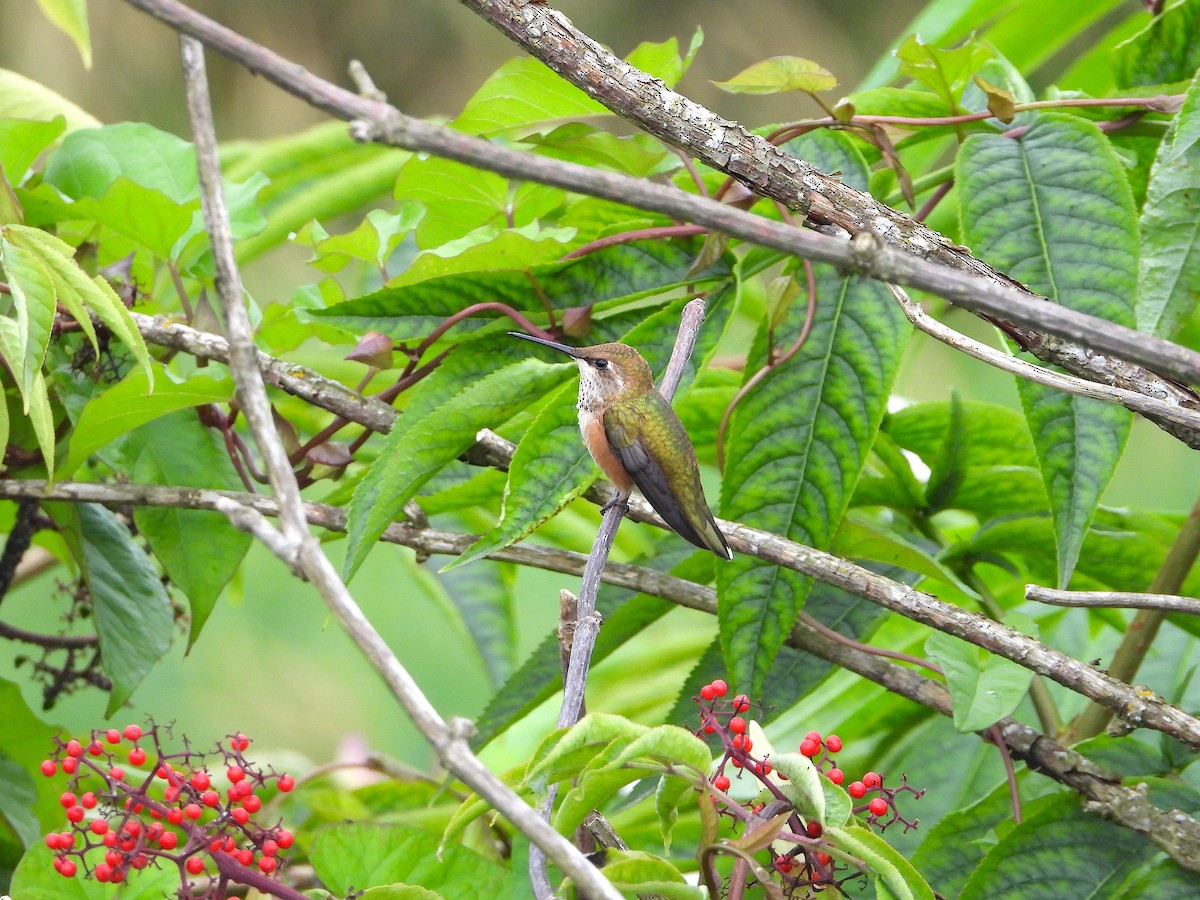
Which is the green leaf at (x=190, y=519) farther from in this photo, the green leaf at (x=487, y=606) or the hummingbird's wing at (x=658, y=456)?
the green leaf at (x=487, y=606)

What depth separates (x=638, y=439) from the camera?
49.1 inches

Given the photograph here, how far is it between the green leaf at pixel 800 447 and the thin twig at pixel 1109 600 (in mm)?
239

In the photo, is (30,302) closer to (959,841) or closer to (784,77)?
(784,77)

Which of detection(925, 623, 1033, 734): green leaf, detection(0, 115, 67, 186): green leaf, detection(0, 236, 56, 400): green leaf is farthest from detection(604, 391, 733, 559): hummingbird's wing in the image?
detection(0, 115, 67, 186): green leaf

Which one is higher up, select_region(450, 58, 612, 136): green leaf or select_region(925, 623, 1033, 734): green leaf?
select_region(450, 58, 612, 136): green leaf

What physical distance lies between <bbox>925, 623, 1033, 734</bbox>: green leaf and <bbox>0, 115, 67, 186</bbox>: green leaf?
92cm

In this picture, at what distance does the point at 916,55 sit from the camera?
1.05 metres

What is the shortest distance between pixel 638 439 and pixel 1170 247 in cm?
51

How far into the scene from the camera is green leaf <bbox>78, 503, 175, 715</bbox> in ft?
3.57

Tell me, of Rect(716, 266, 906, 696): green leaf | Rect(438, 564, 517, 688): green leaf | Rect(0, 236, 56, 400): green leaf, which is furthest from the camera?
Rect(438, 564, 517, 688): green leaf

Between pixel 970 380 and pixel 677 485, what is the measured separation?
14.3ft

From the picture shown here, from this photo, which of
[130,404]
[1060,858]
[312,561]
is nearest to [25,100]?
[130,404]

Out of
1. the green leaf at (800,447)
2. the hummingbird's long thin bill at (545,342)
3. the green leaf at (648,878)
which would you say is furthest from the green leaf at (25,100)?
the green leaf at (648,878)

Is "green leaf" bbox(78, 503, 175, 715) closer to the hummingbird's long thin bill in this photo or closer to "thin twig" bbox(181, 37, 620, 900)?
the hummingbird's long thin bill
